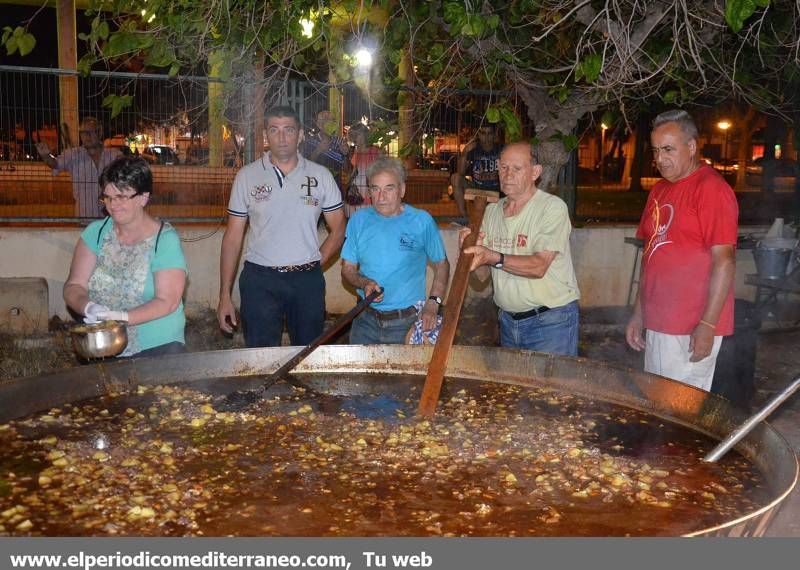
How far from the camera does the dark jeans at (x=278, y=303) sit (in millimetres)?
5656

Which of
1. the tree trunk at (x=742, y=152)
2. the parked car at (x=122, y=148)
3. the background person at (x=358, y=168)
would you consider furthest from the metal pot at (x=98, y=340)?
the tree trunk at (x=742, y=152)

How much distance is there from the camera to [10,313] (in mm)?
8141

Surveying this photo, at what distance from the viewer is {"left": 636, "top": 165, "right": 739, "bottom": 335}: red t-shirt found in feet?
14.1

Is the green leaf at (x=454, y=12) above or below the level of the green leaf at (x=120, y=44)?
above

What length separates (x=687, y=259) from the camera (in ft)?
14.6

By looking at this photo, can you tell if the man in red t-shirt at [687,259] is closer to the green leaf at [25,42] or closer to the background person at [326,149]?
the green leaf at [25,42]

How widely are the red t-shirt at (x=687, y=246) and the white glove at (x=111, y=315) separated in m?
2.71

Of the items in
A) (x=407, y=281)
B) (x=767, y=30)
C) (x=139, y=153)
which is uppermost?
(x=767, y=30)

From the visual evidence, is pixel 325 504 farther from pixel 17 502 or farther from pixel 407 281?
pixel 407 281

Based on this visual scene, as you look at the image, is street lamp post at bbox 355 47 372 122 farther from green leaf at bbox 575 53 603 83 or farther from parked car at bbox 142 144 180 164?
parked car at bbox 142 144 180 164

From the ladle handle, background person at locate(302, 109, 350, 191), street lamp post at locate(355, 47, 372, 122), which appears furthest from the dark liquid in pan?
background person at locate(302, 109, 350, 191)

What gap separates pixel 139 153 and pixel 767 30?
6.90 meters
